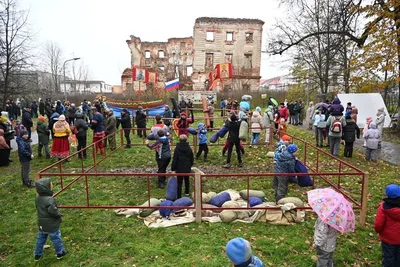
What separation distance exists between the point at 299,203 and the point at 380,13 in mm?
12727

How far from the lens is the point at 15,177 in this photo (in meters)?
9.68

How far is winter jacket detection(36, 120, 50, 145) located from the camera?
36.9 feet

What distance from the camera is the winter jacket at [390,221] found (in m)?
4.20

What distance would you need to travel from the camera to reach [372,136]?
416 inches

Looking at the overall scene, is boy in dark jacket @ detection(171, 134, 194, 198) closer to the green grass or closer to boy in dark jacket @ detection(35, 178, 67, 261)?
the green grass

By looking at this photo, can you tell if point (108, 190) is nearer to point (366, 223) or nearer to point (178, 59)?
point (366, 223)

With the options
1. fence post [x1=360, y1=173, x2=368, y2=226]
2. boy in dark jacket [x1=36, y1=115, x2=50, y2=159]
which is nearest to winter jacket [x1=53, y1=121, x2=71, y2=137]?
boy in dark jacket [x1=36, y1=115, x2=50, y2=159]

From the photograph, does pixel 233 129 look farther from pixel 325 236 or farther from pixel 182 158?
pixel 325 236

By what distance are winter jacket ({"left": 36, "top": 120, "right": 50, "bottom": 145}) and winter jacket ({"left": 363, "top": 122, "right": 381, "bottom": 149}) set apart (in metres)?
11.9

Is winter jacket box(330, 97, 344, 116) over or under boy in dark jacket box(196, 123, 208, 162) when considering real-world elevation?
over

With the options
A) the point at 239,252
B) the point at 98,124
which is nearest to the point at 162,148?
the point at 98,124

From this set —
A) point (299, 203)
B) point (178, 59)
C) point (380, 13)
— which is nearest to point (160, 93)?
point (178, 59)

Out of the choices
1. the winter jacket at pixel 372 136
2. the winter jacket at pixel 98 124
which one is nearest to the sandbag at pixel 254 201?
the winter jacket at pixel 372 136

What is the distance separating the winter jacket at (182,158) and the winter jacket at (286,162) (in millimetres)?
2184
